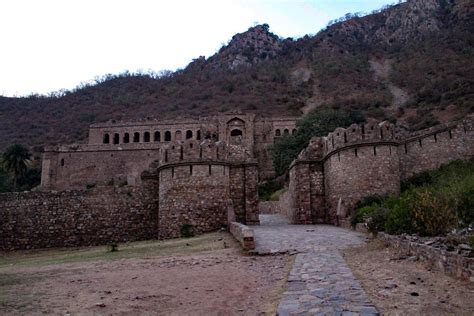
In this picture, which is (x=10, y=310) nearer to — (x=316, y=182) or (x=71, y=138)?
(x=316, y=182)

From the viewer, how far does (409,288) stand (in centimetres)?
594

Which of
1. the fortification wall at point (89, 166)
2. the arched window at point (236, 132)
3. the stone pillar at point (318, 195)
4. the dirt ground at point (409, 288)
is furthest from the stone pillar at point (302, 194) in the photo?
the arched window at point (236, 132)

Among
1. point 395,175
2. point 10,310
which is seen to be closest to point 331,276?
point 10,310

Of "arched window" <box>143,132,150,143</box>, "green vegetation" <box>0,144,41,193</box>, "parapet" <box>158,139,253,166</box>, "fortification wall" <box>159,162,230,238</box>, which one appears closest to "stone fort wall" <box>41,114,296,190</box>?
"arched window" <box>143,132,150,143</box>

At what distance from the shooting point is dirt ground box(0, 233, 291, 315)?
5773 mm

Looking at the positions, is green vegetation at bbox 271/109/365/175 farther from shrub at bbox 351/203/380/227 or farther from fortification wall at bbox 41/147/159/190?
shrub at bbox 351/203/380/227

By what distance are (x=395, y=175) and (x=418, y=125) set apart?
1380 inches

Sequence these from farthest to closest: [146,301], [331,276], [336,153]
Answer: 1. [336,153]
2. [331,276]
3. [146,301]

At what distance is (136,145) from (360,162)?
42748mm

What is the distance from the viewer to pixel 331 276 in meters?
6.89

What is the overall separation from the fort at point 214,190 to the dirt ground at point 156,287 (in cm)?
659

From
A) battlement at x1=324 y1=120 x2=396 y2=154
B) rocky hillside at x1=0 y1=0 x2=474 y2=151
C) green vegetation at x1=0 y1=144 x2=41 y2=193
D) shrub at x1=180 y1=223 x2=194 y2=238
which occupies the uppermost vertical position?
rocky hillside at x1=0 y1=0 x2=474 y2=151

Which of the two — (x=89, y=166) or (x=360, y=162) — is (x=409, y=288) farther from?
(x=89, y=166)

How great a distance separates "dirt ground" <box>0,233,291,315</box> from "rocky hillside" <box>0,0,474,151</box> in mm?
50150
